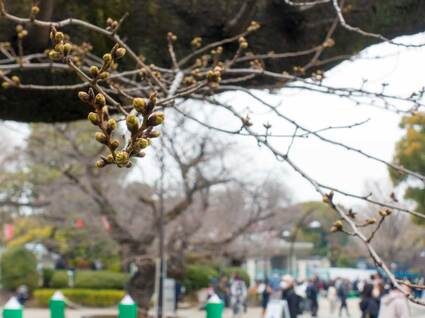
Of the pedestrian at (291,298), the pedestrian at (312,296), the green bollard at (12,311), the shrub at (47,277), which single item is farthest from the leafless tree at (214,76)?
the shrub at (47,277)

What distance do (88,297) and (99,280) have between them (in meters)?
1.69

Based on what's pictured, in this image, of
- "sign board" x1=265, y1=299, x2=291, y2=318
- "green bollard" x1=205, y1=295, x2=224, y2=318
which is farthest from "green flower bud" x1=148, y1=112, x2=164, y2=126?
"sign board" x1=265, y1=299, x2=291, y2=318

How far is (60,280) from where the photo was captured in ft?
82.4

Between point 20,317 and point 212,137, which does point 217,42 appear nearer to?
point 20,317

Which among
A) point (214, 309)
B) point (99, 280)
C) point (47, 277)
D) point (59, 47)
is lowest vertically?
point (214, 309)

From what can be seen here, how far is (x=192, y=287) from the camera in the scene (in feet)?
83.2

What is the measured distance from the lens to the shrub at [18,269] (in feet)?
82.3

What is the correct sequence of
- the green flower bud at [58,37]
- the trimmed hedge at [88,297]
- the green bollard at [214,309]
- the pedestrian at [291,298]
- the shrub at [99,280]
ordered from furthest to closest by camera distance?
the shrub at [99,280] → the trimmed hedge at [88,297] → the pedestrian at [291,298] → the green bollard at [214,309] → the green flower bud at [58,37]

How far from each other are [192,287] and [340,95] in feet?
73.5

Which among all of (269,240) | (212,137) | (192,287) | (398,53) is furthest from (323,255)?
(398,53)

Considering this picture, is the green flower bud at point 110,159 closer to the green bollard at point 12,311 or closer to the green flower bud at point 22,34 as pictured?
the green flower bud at point 22,34

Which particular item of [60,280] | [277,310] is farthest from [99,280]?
[277,310]

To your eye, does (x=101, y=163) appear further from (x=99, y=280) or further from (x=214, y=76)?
(x=99, y=280)

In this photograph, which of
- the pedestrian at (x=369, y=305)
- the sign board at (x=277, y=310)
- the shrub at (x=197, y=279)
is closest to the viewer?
the sign board at (x=277, y=310)
